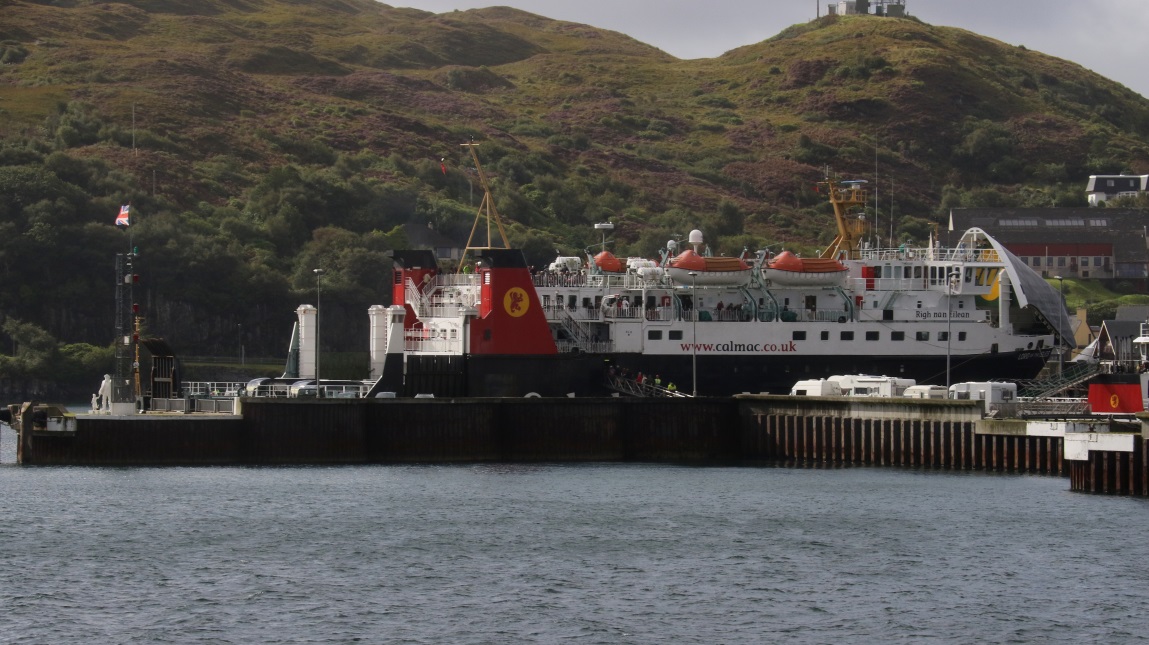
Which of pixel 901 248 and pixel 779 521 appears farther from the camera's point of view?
pixel 901 248

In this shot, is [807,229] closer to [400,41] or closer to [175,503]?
[400,41]

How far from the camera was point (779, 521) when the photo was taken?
4941 cm

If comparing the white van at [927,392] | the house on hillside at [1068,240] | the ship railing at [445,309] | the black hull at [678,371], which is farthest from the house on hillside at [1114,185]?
the ship railing at [445,309]

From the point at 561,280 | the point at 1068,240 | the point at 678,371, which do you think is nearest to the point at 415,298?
the point at 561,280

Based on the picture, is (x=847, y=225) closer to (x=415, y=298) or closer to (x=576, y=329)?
(x=576, y=329)

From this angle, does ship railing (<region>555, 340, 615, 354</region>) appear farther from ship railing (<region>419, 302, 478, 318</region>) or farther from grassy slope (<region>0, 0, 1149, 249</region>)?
grassy slope (<region>0, 0, 1149, 249</region>)

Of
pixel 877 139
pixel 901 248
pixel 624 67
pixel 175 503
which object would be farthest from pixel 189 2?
pixel 175 503

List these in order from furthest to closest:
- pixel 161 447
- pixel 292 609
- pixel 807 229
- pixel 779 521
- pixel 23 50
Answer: pixel 23 50, pixel 807 229, pixel 161 447, pixel 779 521, pixel 292 609

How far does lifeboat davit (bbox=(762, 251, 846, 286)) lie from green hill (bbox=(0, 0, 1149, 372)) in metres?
41.7

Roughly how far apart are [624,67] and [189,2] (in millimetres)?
47205

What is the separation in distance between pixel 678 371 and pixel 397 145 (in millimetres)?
80766

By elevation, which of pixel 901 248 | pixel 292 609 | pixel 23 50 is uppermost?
pixel 23 50

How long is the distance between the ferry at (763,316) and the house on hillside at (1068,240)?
5597cm

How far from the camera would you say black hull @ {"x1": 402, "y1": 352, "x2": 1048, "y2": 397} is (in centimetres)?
6494
